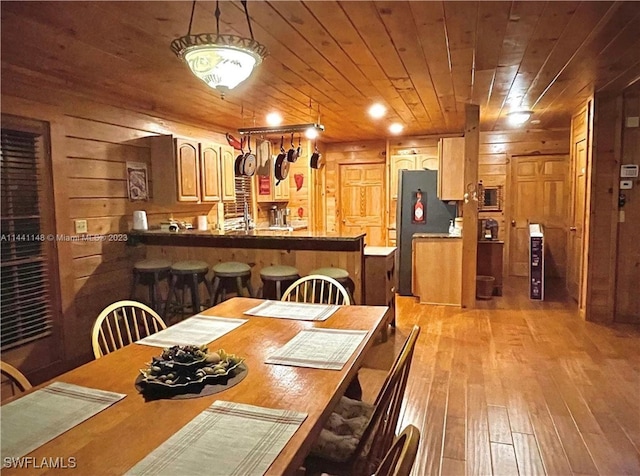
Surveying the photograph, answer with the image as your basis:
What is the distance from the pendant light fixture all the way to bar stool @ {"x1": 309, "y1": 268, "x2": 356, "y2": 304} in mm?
1979

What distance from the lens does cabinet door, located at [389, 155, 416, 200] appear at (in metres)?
6.96

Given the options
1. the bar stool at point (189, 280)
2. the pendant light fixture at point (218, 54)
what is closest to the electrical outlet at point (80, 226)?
the bar stool at point (189, 280)

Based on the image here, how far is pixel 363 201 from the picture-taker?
7562mm

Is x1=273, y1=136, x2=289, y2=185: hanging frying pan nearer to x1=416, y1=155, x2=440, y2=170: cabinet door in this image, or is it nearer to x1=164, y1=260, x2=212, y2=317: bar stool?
x1=164, y1=260, x2=212, y2=317: bar stool

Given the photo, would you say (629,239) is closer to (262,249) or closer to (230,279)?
(262,249)

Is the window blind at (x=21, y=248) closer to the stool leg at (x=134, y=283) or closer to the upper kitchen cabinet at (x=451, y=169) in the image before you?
the stool leg at (x=134, y=283)

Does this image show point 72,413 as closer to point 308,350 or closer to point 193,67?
point 308,350

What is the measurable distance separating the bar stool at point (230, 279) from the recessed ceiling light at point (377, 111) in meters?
2.18

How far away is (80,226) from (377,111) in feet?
10.6

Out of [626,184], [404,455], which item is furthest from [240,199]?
[404,455]

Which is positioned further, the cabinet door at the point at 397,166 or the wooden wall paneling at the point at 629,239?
the cabinet door at the point at 397,166

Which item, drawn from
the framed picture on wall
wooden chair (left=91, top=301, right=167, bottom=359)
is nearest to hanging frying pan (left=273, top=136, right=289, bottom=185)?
the framed picture on wall

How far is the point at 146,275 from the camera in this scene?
4090 millimetres

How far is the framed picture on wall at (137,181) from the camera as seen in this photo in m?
4.22
